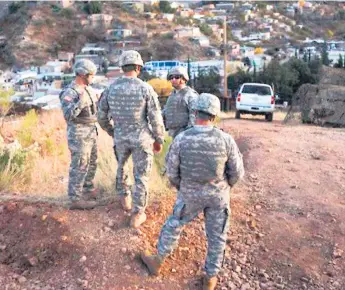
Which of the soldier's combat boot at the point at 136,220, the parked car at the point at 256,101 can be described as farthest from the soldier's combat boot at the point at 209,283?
the parked car at the point at 256,101

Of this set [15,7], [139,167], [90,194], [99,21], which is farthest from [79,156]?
[15,7]

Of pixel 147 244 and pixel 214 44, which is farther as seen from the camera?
pixel 214 44

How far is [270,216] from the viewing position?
527 centimetres

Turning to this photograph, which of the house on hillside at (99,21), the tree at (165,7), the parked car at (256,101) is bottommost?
the tree at (165,7)

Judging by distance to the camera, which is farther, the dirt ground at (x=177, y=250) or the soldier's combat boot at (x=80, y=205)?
the soldier's combat boot at (x=80, y=205)

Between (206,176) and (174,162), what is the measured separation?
0.27m

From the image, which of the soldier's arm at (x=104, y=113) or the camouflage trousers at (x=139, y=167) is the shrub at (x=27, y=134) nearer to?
the soldier's arm at (x=104, y=113)

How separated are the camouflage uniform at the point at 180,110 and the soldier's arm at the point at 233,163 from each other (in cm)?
207

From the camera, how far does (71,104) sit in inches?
189

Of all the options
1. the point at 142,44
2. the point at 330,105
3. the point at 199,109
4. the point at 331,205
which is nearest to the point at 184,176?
the point at 199,109

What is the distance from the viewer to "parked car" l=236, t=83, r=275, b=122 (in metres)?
16.0

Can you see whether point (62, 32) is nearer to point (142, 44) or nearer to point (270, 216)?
point (142, 44)

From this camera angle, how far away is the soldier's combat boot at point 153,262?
400 cm

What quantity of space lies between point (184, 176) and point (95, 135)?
66.6 inches
